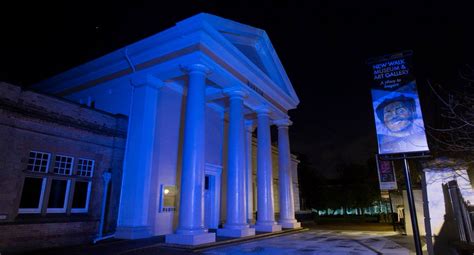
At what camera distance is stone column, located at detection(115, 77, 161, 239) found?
11727mm

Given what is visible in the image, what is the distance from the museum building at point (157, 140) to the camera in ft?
34.5

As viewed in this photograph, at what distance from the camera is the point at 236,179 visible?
44.1 ft

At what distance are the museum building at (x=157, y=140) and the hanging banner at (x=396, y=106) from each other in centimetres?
641

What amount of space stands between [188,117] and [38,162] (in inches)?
208

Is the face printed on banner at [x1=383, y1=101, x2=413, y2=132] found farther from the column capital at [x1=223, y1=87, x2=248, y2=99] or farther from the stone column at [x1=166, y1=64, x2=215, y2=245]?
the column capital at [x1=223, y1=87, x2=248, y2=99]

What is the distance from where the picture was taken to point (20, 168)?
9750mm

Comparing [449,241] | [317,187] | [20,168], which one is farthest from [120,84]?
[317,187]

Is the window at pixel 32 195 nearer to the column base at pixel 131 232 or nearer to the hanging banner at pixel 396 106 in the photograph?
the column base at pixel 131 232

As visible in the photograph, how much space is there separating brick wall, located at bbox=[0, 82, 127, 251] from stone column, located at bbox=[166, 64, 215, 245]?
11.1 feet

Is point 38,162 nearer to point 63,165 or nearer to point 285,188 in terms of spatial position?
point 63,165

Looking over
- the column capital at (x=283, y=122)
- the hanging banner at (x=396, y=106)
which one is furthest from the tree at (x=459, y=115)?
the column capital at (x=283, y=122)

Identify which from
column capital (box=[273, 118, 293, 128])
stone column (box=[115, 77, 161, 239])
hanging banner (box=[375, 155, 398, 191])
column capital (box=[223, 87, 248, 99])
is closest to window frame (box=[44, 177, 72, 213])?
stone column (box=[115, 77, 161, 239])

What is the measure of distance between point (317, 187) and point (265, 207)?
41342 millimetres

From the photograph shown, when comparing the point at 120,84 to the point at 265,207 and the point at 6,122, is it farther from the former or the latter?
the point at 265,207
